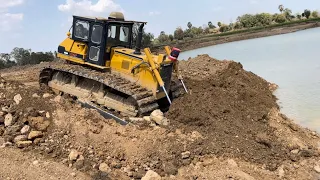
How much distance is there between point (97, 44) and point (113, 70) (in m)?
0.79

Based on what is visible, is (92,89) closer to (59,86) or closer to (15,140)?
(59,86)

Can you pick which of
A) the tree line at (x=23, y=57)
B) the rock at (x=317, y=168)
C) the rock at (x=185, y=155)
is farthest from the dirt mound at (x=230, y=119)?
the tree line at (x=23, y=57)

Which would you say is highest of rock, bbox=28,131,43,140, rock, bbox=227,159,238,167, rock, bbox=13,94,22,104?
rock, bbox=13,94,22,104

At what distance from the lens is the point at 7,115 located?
27.5 ft

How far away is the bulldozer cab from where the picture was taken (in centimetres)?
958

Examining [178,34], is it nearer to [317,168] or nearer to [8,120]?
[8,120]

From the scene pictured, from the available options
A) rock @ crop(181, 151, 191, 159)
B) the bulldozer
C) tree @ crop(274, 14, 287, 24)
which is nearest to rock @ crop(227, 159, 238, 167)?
rock @ crop(181, 151, 191, 159)

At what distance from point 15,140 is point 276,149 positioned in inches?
211

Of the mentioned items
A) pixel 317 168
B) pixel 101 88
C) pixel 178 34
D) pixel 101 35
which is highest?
pixel 101 35

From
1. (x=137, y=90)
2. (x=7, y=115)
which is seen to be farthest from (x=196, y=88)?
(x=7, y=115)

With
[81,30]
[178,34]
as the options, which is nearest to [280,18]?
[178,34]

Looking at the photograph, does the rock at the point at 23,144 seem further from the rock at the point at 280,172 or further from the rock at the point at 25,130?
the rock at the point at 280,172

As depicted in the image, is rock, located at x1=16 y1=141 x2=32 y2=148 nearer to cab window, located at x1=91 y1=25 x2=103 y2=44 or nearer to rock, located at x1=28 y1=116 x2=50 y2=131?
rock, located at x1=28 y1=116 x2=50 y2=131

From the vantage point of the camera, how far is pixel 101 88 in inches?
376
